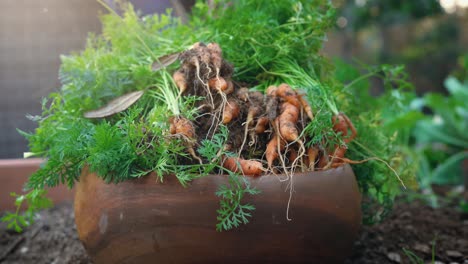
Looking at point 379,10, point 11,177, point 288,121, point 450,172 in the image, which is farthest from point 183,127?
point 379,10

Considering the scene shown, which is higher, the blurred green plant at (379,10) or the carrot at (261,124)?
the blurred green plant at (379,10)

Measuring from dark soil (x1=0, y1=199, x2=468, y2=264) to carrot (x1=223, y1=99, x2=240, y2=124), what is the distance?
0.56 meters

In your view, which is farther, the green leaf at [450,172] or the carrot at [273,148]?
the green leaf at [450,172]

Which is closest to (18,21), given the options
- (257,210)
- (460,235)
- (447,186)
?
(257,210)

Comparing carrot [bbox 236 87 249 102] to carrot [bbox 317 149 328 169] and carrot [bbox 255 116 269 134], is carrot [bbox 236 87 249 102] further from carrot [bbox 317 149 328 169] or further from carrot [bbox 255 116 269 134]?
carrot [bbox 317 149 328 169]

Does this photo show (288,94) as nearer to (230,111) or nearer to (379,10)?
(230,111)

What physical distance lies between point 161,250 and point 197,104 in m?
0.38

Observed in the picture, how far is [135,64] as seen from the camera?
1.38m

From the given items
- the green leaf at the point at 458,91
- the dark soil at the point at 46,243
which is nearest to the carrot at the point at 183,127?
the dark soil at the point at 46,243

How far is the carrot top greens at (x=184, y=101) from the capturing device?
1020 mm

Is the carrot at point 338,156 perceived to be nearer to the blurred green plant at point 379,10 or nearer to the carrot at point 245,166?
the carrot at point 245,166

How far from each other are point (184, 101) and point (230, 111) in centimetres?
17

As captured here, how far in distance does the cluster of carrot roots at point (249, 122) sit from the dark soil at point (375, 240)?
A: 0.42 metres

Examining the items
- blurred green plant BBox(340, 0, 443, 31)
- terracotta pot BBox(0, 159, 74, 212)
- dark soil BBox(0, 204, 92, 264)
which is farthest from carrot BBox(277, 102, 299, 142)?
blurred green plant BBox(340, 0, 443, 31)
